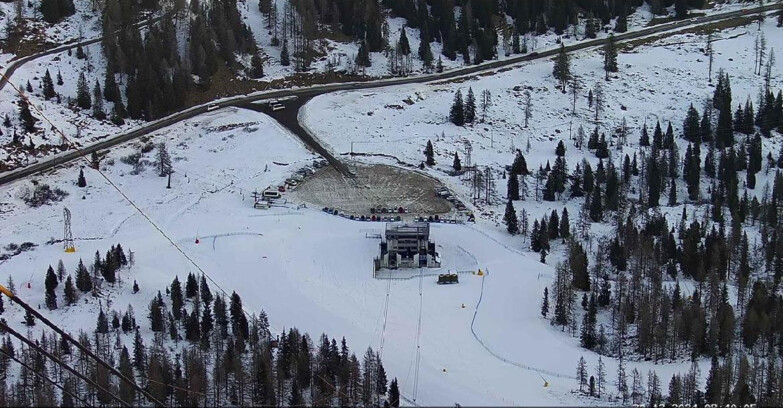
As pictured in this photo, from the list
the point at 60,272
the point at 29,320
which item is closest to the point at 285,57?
the point at 60,272

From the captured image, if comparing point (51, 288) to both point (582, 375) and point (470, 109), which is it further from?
point (470, 109)

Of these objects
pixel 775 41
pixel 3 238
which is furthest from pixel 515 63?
pixel 3 238

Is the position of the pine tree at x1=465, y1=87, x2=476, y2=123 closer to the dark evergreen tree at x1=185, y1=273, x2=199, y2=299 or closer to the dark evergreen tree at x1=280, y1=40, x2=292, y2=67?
the dark evergreen tree at x1=280, y1=40, x2=292, y2=67

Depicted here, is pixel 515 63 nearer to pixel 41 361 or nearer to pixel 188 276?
pixel 188 276

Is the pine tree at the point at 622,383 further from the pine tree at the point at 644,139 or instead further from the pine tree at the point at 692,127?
the pine tree at the point at 692,127

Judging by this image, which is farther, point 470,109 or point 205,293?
point 470,109

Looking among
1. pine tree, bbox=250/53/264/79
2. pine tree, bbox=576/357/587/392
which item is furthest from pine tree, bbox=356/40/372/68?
pine tree, bbox=576/357/587/392
